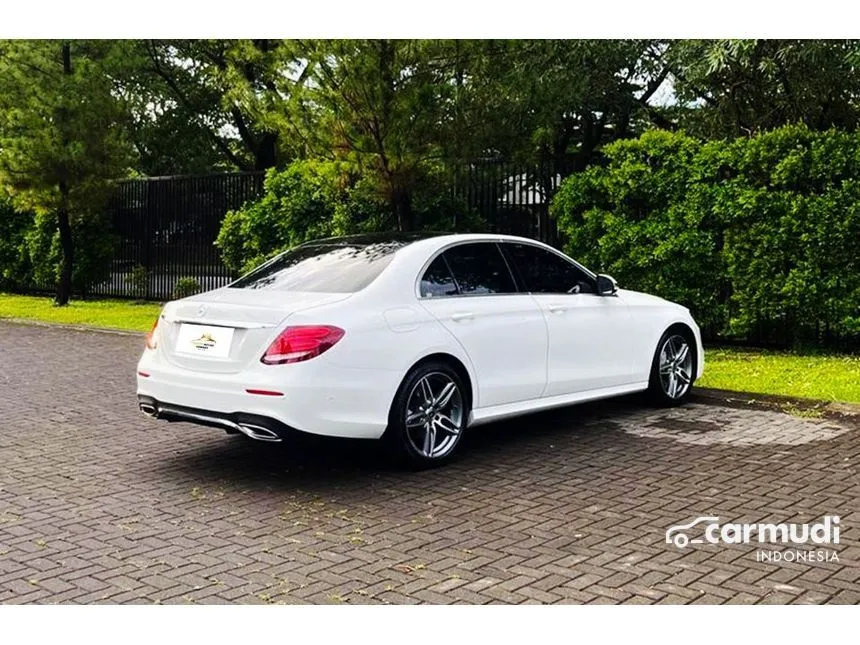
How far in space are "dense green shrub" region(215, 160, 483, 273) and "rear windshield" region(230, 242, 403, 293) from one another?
6.72 metres

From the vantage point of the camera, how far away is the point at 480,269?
25.5 feet

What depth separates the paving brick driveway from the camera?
478cm

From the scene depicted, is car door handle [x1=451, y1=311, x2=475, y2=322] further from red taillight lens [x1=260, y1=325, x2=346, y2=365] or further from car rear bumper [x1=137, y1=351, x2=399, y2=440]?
red taillight lens [x1=260, y1=325, x2=346, y2=365]

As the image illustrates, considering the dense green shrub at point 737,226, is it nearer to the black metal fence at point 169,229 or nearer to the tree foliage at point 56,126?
the black metal fence at point 169,229

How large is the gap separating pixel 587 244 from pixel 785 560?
30.0 ft

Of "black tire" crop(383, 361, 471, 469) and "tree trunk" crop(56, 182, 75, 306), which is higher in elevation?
"tree trunk" crop(56, 182, 75, 306)

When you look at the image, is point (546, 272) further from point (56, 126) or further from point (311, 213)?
point (56, 126)

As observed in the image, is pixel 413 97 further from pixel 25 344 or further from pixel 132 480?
Answer: pixel 132 480

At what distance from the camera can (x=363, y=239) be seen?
7.89 metres

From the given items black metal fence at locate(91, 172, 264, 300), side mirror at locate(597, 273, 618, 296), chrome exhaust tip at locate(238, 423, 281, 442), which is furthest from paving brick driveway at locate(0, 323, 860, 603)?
black metal fence at locate(91, 172, 264, 300)

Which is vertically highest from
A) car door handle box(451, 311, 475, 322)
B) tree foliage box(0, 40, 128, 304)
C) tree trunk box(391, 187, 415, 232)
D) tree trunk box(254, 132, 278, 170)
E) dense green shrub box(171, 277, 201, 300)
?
tree trunk box(254, 132, 278, 170)

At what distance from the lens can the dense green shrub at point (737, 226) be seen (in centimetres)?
1224

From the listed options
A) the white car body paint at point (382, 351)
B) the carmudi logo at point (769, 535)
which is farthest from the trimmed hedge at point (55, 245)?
the carmudi logo at point (769, 535)
